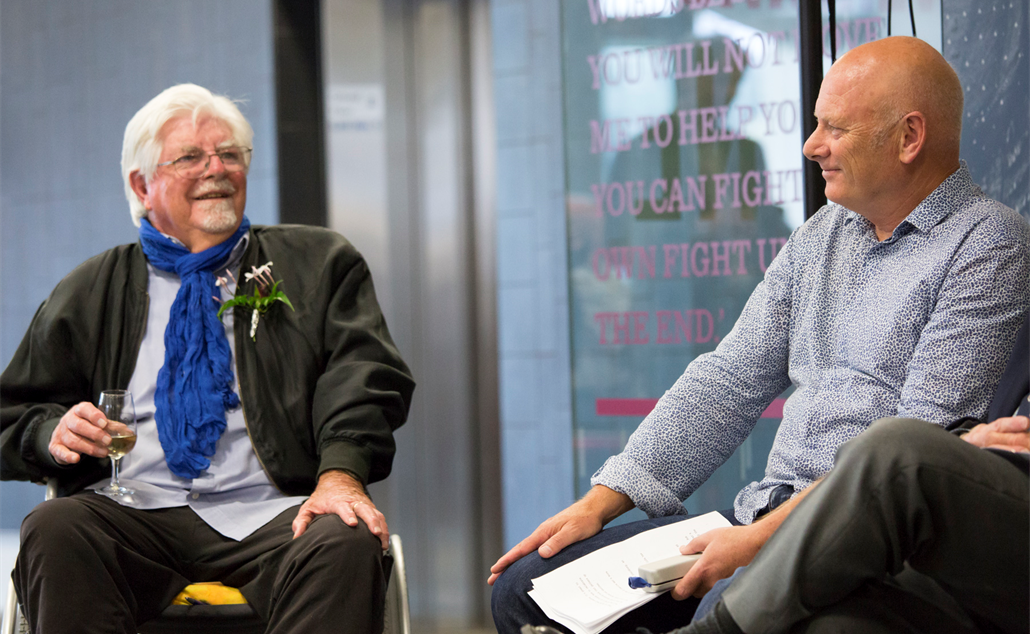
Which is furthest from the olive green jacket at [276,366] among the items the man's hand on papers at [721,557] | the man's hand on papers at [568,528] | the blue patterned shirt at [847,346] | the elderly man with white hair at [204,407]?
the man's hand on papers at [721,557]

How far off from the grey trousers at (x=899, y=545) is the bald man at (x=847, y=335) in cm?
28

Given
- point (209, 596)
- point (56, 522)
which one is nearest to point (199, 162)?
point (56, 522)

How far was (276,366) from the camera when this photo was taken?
2309 millimetres

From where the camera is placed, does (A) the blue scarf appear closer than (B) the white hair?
Yes

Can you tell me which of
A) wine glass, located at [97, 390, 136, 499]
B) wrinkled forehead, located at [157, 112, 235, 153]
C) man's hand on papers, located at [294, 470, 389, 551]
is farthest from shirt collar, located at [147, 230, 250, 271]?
man's hand on papers, located at [294, 470, 389, 551]

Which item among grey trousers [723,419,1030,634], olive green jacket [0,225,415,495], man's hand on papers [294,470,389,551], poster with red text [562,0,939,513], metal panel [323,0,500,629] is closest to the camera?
grey trousers [723,419,1030,634]

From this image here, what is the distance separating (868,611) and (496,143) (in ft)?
8.03

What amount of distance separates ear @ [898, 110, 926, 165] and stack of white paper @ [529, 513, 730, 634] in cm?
79

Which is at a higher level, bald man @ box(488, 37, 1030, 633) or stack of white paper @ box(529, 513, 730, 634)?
bald man @ box(488, 37, 1030, 633)

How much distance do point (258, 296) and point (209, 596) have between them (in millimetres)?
717

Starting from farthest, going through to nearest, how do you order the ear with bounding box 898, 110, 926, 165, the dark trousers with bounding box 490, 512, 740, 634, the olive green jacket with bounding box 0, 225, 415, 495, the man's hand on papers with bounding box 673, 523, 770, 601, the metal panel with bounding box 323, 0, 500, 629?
1. the metal panel with bounding box 323, 0, 500, 629
2. the olive green jacket with bounding box 0, 225, 415, 495
3. the ear with bounding box 898, 110, 926, 165
4. the dark trousers with bounding box 490, 512, 740, 634
5. the man's hand on papers with bounding box 673, 523, 770, 601

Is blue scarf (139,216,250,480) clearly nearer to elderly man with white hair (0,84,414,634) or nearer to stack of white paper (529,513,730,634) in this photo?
elderly man with white hair (0,84,414,634)

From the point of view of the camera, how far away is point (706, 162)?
3.03m

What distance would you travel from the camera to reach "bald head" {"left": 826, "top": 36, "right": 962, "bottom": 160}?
1.83 metres
